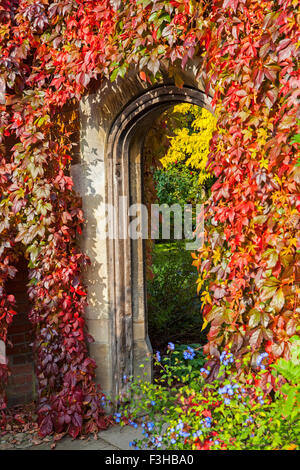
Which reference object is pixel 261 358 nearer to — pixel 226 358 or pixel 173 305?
pixel 226 358

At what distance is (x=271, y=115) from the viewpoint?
3.07 meters

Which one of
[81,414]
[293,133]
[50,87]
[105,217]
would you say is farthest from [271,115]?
[81,414]

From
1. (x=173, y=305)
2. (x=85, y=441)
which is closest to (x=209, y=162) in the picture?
(x=85, y=441)

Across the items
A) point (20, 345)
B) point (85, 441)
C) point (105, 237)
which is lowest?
point (85, 441)

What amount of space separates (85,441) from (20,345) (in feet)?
3.87

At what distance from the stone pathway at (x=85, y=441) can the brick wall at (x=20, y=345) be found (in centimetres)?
62

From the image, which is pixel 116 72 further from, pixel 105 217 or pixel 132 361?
pixel 132 361

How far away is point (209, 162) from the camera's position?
3.37m

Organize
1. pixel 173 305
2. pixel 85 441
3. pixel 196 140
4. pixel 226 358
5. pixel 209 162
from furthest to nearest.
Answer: pixel 196 140
pixel 173 305
pixel 85 441
pixel 209 162
pixel 226 358

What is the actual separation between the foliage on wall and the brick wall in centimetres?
34

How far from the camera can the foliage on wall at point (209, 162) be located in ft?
9.89

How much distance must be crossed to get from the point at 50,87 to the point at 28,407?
277 cm

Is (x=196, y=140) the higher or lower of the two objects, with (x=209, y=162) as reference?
higher

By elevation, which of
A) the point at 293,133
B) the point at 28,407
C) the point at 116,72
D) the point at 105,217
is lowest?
the point at 28,407
